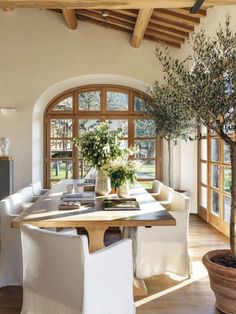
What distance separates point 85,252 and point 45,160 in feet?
16.7

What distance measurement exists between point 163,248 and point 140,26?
3.71 meters

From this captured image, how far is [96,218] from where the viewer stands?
2.43 metres

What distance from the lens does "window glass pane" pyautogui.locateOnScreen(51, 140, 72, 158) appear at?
673 centimetres

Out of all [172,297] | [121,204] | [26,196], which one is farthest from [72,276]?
[26,196]

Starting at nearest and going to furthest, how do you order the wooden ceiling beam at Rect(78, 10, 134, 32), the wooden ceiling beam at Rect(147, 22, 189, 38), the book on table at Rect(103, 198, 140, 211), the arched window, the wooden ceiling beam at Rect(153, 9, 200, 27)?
the book on table at Rect(103, 198, 140, 211) → the wooden ceiling beam at Rect(153, 9, 200, 27) → the wooden ceiling beam at Rect(147, 22, 189, 38) → the wooden ceiling beam at Rect(78, 10, 134, 32) → the arched window

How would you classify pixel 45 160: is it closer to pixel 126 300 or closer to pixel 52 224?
pixel 52 224

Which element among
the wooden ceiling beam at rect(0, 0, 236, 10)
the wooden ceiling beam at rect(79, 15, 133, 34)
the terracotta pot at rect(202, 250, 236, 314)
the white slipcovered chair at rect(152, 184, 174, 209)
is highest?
the wooden ceiling beam at rect(79, 15, 133, 34)

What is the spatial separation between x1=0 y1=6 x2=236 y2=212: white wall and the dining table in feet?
11.2

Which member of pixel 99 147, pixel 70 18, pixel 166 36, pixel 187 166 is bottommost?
pixel 187 166

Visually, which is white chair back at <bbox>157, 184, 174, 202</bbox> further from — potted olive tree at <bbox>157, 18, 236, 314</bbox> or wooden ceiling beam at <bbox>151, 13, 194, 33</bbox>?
wooden ceiling beam at <bbox>151, 13, 194, 33</bbox>

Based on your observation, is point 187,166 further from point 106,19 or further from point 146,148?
point 106,19

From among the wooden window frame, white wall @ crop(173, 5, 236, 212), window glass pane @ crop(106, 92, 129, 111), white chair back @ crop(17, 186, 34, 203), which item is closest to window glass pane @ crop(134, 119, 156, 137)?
window glass pane @ crop(106, 92, 129, 111)

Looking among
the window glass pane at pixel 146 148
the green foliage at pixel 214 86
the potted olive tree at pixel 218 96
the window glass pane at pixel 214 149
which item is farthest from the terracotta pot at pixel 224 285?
the window glass pane at pixel 146 148

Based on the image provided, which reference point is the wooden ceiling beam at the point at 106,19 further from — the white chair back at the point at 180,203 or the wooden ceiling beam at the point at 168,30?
the white chair back at the point at 180,203
